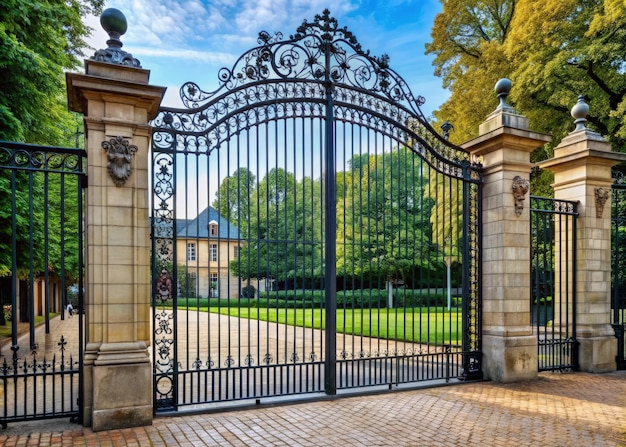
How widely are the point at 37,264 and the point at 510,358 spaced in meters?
11.6

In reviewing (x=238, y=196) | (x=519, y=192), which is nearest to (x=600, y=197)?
(x=519, y=192)

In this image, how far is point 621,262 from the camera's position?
1149 centimetres

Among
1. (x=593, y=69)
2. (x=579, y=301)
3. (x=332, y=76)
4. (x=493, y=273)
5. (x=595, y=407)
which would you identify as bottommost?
(x=595, y=407)

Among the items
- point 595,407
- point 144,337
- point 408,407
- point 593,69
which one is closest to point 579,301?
point 595,407

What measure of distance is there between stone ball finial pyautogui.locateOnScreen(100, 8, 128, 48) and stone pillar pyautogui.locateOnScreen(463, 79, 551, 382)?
5968 mm

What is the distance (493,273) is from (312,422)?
4220mm

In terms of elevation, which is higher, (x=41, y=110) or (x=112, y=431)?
(x=41, y=110)

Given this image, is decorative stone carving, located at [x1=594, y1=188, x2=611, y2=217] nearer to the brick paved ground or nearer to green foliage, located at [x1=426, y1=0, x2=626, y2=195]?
the brick paved ground

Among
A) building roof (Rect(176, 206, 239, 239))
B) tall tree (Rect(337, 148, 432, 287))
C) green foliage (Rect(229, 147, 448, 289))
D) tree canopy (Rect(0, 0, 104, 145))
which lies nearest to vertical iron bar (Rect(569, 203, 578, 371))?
green foliage (Rect(229, 147, 448, 289))

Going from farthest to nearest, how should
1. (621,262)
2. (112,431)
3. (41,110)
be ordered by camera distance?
(621,262) < (41,110) < (112,431)

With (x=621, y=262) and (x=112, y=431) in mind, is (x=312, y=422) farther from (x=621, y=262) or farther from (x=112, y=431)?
(x=621, y=262)

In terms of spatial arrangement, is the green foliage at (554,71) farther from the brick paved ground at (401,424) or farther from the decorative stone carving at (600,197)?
the brick paved ground at (401,424)

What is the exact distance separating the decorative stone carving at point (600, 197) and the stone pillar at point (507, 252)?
6.40ft

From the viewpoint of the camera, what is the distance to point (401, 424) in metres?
5.59
